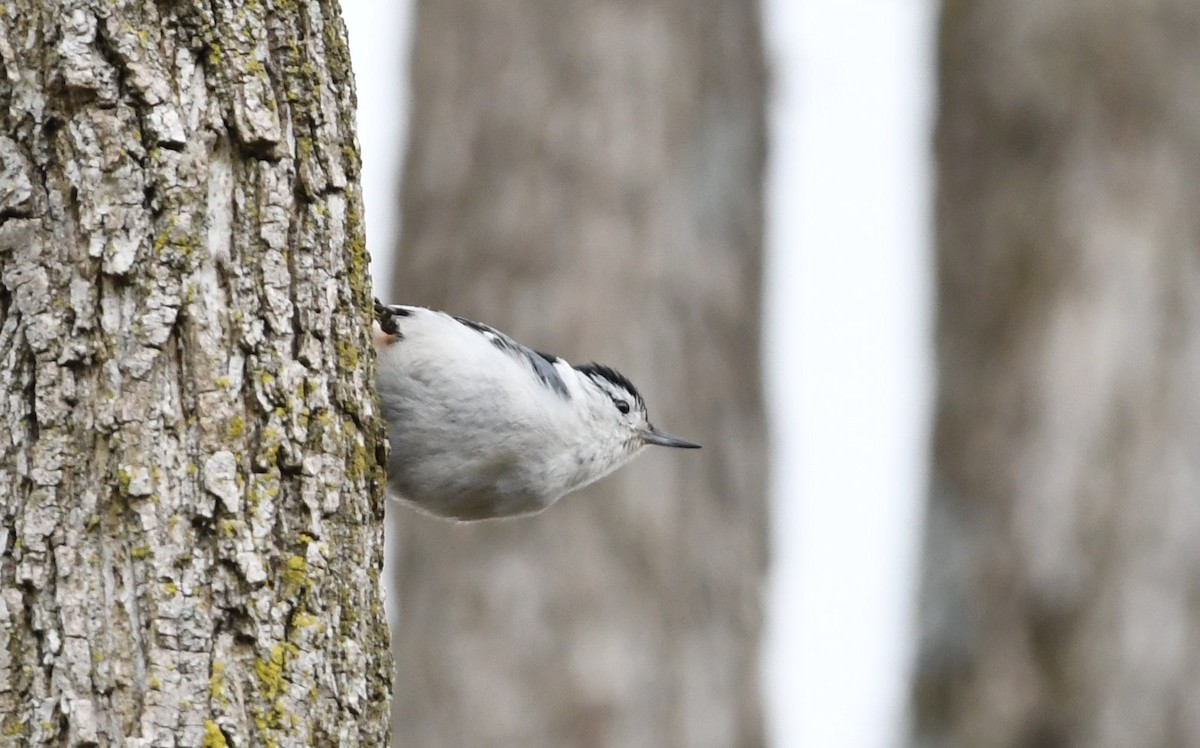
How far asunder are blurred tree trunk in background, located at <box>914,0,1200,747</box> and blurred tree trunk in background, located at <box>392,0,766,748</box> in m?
0.89

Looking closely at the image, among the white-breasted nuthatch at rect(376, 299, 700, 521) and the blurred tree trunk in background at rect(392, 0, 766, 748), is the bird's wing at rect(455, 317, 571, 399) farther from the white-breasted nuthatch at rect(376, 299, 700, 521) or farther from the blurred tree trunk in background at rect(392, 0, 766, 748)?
the blurred tree trunk in background at rect(392, 0, 766, 748)

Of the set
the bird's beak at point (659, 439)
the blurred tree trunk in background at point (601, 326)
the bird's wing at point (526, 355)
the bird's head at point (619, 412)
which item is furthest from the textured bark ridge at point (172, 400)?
the blurred tree trunk in background at point (601, 326)

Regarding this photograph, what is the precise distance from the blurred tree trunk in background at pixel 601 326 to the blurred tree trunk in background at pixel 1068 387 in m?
0.89

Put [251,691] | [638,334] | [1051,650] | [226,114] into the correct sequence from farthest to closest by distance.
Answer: [638,334] < [1051,650] < [226,114] < [251,691]

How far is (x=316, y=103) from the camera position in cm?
261

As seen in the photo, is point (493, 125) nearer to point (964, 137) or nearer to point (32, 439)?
point (964, 137)

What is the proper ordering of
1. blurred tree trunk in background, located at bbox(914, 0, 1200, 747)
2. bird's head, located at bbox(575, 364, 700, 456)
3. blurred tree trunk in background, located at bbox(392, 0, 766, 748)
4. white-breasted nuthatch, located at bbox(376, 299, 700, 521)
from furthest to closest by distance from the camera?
1. blurred tree trunk in background, located at bbox(392, 0, 766, 748)
2. blurred tree trunk in background, located at bbox(914, 0, 1200, 747)
3. bird's head, located at bbox(575, 364, 700, 456)
4. white-breasted nuthatch, located at bbox(376, 299, 700, 521)

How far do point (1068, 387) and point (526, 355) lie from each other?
9.51ft

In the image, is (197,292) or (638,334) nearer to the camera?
(197,292)

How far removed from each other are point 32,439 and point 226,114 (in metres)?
0.59

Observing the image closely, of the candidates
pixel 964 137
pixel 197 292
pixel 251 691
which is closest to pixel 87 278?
pixel 197 292

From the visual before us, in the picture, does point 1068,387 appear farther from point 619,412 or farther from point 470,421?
point 470,421

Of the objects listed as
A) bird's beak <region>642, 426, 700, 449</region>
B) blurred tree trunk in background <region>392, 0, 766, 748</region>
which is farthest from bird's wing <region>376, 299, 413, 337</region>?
blurred tree trunk in background <region>392, 0, 766, 748</region>

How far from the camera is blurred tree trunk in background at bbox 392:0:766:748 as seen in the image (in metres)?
6.09
